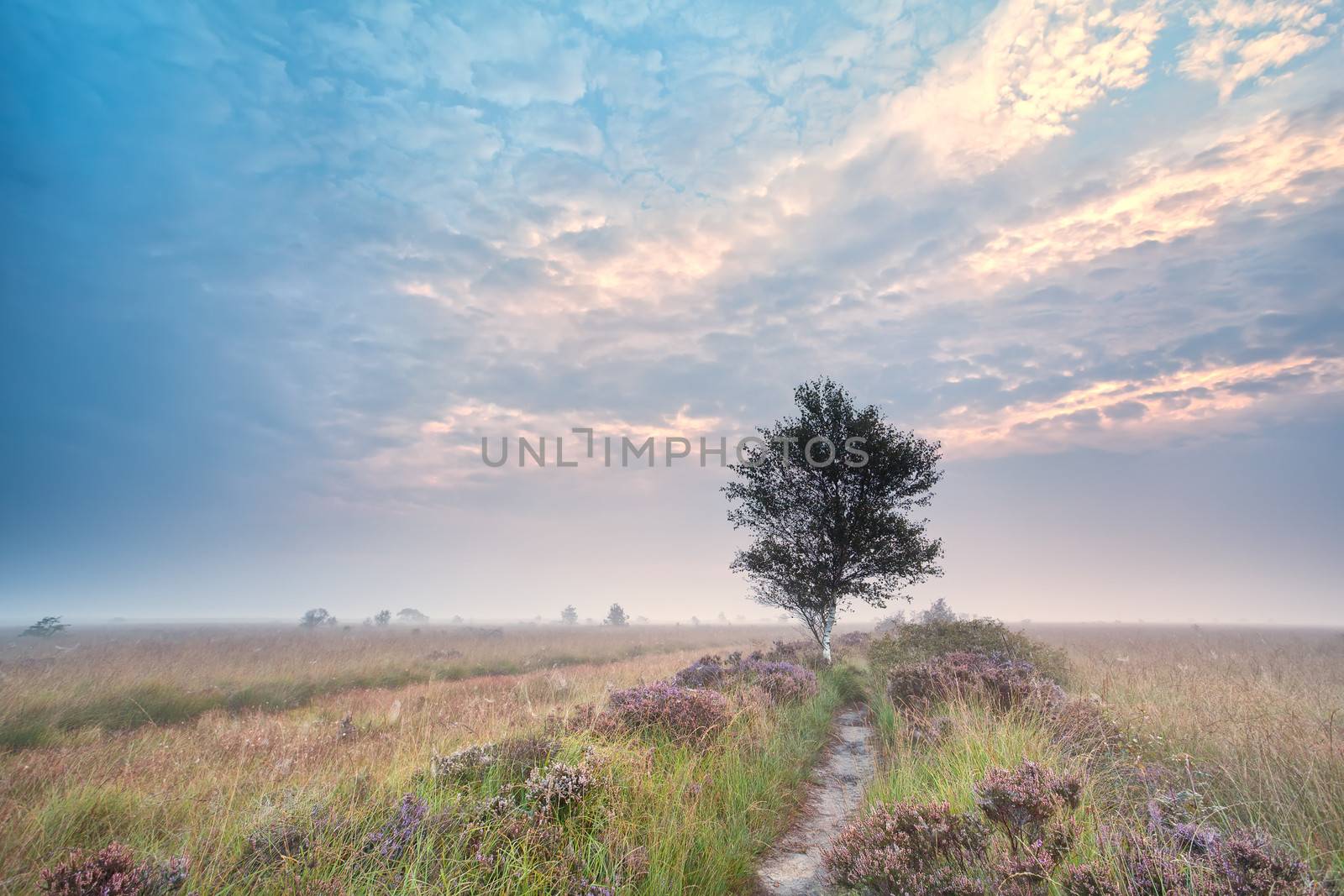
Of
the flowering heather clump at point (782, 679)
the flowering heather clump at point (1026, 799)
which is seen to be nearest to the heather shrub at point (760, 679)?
the flowering heather clump at point (782, 679)

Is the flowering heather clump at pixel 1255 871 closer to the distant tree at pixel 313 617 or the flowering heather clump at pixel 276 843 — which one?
the flowering heather clump at pixel 276 843

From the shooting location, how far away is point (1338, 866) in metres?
3.99

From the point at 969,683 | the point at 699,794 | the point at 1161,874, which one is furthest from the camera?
the point at 969,683

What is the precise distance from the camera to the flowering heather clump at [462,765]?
18.0 feet

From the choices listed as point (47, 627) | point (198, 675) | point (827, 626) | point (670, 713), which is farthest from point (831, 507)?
point (47, 627)

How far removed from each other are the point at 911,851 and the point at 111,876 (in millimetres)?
5413

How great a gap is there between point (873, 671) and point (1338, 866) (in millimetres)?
13345

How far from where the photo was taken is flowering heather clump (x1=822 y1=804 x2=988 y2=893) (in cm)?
369

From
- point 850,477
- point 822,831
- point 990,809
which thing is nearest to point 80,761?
point 822,831

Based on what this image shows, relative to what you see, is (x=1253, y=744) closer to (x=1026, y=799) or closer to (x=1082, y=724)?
(x=1082, y=724)

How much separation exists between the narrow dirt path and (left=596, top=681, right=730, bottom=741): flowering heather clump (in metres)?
1.62

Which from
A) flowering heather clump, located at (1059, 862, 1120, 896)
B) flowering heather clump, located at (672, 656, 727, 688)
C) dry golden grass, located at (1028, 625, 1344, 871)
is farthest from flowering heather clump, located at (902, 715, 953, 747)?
flowering heather clump, located at (1059, 862, 1120, 896)

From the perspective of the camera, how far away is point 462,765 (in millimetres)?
5602

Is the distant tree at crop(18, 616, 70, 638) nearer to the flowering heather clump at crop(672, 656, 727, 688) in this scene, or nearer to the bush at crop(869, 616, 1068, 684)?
the flowering heather clump at crop(672, 656, 727, 688)
